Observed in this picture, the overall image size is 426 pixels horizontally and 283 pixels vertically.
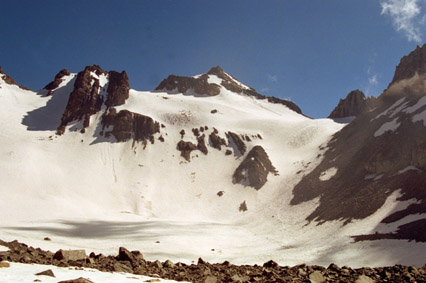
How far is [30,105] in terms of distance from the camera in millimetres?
118125

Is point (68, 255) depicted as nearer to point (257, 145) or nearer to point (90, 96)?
point (257, 145)

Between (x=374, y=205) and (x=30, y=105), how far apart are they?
115m

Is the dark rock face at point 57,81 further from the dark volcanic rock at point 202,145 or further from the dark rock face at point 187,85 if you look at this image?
the dark volcanic rock at point 202,145

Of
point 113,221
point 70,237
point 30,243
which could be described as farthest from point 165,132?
point 30,243

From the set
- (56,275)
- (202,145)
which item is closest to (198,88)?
(202,145)

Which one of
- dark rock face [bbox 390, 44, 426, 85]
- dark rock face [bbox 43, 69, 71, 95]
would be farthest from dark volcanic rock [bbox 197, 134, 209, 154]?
dark rock face [bbox 43, 69, 71, 95]

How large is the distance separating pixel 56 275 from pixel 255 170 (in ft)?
244

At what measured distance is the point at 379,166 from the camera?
56.4 m

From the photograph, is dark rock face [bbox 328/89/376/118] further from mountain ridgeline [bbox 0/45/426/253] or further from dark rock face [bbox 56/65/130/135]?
dark rock face [bbox 56/65/130/135]

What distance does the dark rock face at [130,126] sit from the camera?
99.6 m

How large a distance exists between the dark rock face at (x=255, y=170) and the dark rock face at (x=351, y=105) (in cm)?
5516

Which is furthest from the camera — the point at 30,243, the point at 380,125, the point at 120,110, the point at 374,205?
the point at 120,110

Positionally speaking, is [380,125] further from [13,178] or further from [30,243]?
A: [13,178]

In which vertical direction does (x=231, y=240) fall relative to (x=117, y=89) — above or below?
below
